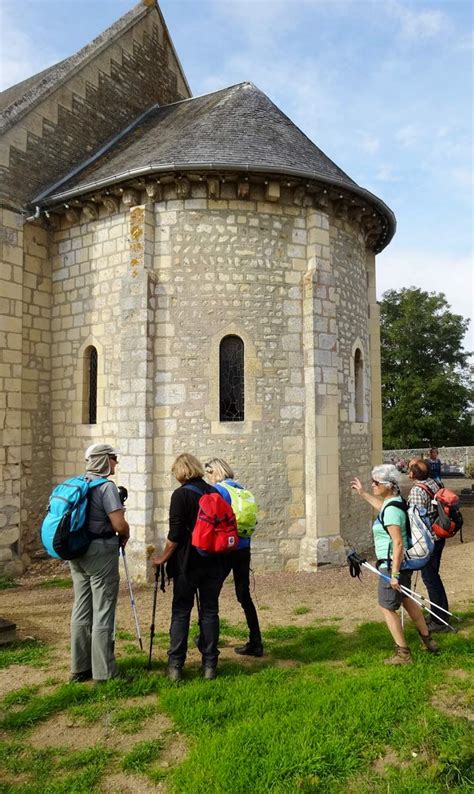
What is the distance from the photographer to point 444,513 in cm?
567

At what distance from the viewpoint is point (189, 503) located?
14.7 feet

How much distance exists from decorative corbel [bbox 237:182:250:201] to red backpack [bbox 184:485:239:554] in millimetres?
5878

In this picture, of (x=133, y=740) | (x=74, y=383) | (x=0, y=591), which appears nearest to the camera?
(x=133, y=740)

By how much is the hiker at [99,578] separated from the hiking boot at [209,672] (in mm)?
716

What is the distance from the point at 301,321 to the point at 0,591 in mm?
6057

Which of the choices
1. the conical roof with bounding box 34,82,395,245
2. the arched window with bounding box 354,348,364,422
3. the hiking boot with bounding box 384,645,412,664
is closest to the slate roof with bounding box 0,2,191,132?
the conical roof with bounding box 34,82,395,245

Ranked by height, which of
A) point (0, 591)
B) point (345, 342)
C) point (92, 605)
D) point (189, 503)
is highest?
point (345, 342)

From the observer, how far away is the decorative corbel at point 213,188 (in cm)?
865

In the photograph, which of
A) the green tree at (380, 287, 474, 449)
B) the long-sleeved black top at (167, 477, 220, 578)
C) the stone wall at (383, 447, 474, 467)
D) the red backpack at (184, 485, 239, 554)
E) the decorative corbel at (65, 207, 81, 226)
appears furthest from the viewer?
the green tree at (380, 287, 474, 449)

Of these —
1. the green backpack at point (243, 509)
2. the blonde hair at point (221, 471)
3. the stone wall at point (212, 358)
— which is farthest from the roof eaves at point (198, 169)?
the green backpack at point (243, 509)

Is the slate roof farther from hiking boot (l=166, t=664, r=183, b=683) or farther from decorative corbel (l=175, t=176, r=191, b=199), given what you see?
hiking boot (l=166, t=664, r=183, b=683)

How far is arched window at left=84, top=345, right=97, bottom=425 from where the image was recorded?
9.74m

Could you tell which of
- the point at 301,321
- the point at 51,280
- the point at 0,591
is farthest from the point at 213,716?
the point at 51,280

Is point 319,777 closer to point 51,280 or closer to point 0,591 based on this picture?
point 0,591
